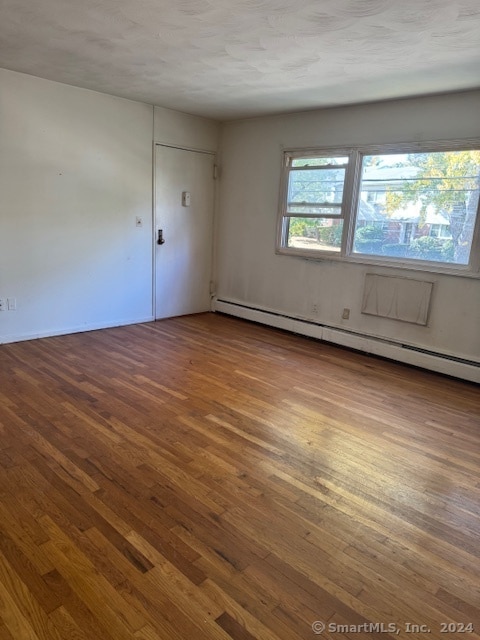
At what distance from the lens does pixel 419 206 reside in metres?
4.06

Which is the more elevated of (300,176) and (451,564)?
(300,176)

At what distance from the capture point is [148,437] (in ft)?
8.66

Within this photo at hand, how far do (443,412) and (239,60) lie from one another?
3060mm

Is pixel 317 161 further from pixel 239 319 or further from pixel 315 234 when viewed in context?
pixel 239 319

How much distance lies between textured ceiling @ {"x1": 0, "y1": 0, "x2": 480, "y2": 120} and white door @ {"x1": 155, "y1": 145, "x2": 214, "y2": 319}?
1139 millimetres

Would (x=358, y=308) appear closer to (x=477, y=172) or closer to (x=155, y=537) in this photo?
(x=477, y=172)

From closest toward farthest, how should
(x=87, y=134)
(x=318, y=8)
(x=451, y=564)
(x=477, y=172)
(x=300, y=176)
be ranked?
(x=451, y=564)
(x=318, y=8)
(x=477, y=172)
(x=87, y=134)
(x=300, y=176)

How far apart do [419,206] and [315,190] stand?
1.20m

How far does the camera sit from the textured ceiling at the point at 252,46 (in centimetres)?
238

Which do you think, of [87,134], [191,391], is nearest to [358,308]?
[191,391]

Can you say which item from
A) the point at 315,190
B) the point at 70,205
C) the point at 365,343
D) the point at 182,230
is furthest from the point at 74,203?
the point at 365,343

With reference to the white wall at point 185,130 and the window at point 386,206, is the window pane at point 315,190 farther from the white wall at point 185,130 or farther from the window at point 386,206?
the white wall at point 185,130

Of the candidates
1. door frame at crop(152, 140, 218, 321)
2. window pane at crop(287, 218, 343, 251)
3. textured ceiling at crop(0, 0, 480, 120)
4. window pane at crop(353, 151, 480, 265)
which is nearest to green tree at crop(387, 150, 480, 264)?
window pane at crop(353, 151, 480, 265)

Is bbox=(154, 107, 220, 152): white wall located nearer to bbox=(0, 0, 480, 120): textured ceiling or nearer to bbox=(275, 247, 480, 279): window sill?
bbox=(0, 0, 480, 120): textured ceiling
